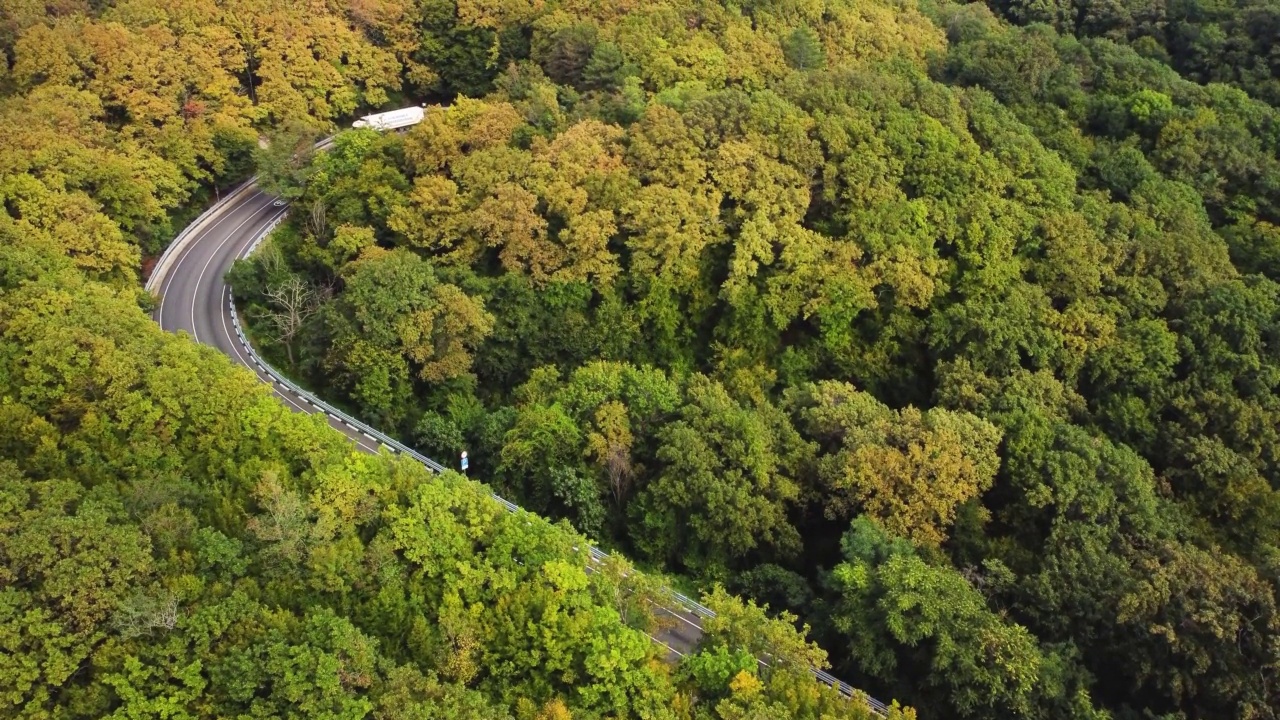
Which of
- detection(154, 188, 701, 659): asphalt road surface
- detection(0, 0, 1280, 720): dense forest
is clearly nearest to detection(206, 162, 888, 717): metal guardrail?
detection(154, 188, 701, 659): asphalt road surface

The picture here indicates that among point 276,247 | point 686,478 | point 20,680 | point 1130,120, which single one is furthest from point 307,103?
point 1130,120

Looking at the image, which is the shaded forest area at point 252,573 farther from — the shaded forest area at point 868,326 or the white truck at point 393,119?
the white truck at point 393,119

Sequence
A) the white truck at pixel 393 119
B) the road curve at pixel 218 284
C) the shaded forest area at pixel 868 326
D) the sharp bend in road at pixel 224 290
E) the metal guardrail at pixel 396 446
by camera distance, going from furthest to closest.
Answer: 1. the white truck at pixel 393 119
2. the road curve at pixel 218 284
3. the sharp bend in road at pixel 224 290
4. the shaded forest area at pixel 868 326
5. the metal guardrail at pixel 396 446

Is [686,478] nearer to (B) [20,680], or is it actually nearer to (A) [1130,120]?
(B) [20,680]

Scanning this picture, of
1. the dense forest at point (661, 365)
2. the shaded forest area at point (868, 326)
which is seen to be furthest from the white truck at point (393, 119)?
the shaded forest area at point (868, 326)

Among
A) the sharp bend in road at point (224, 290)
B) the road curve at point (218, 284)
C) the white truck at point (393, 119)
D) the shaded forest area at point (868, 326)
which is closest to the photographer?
the shaded forest area at point (868, 326)

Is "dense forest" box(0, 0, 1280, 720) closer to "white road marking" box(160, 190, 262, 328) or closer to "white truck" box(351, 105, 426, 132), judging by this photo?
"white road marking" box(160, 190, 262, 328)
